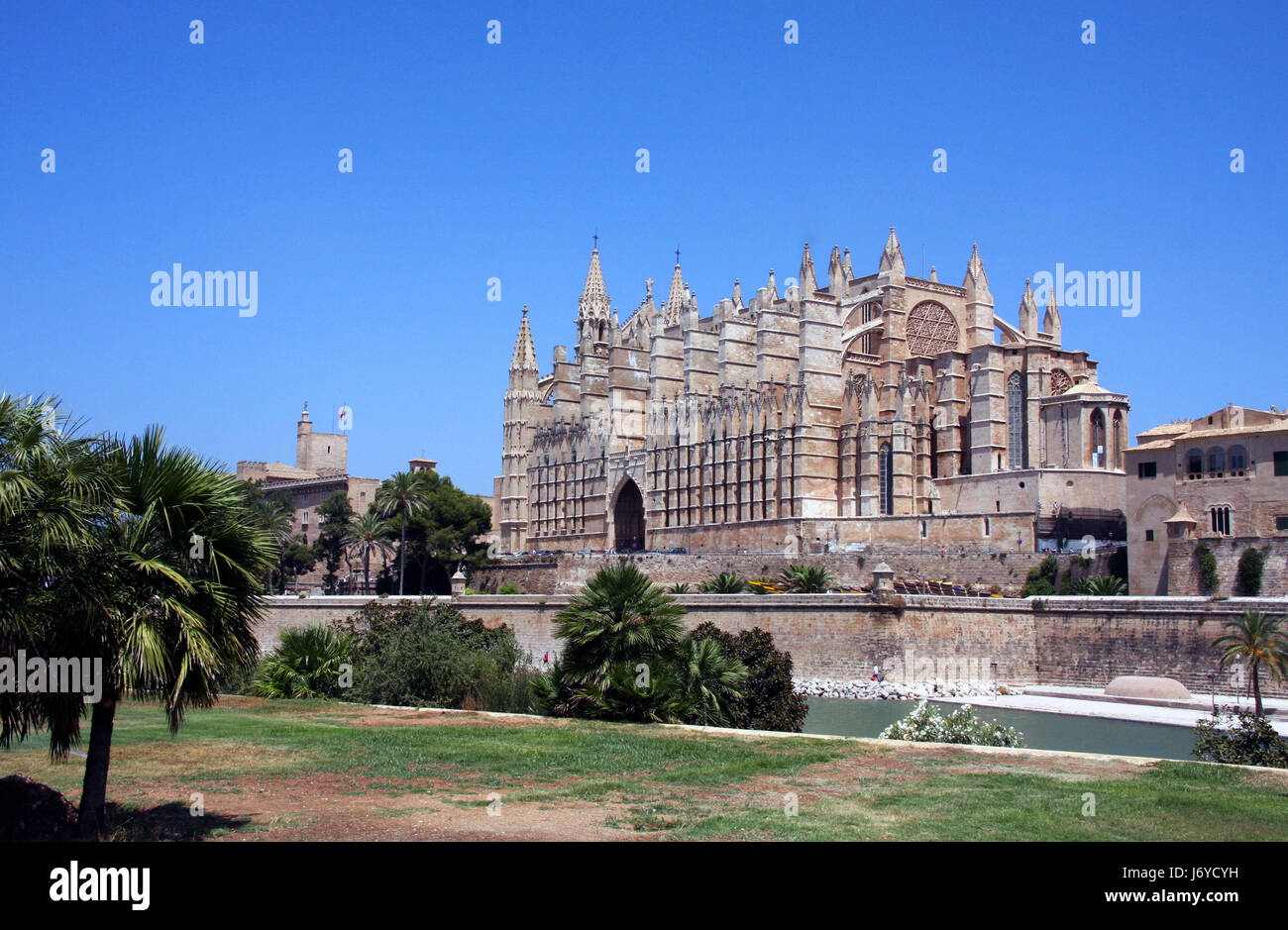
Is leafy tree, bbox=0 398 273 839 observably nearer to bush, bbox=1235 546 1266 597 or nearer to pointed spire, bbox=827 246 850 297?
bush, bbox=1235 546 1266 597

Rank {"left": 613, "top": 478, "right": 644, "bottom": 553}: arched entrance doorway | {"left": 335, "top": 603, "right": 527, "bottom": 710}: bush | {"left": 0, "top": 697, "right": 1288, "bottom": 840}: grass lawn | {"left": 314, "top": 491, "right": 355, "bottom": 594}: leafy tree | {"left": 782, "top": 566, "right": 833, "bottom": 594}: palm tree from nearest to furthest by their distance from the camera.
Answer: {"left": 0, "top": 697, "right": 1288, "bottom": 840}: grass lawn
{"left": 335, "top": 603, "right": 527, "bottom": 710}: bush
{"left": 782, "top": 566, "right": 833, "bottom": 594}: palm tree
{"left": 613, "top": 478, "right": 644, "bottom": 553}: arched entrance doorway
{"left": 314, "top": 491, "right": 355, "bottom": 594}: leafy tree

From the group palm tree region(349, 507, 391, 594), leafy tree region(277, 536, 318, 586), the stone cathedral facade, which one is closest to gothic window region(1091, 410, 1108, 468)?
the stone cathedral facade

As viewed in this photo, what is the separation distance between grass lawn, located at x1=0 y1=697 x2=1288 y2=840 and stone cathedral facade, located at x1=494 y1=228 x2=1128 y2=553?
3017cm

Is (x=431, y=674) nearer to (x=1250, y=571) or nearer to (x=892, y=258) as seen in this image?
(x=1250, y=571)

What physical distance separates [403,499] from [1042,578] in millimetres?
32988

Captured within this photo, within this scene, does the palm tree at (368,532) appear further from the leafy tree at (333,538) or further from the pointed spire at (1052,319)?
the pointed spire at (1052,319)

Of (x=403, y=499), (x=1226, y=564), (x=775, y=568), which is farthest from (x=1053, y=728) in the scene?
(x=403, y=499)

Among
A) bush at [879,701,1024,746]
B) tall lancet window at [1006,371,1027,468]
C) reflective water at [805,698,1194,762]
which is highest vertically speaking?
tall lancet window at [1006,371,1027,468]

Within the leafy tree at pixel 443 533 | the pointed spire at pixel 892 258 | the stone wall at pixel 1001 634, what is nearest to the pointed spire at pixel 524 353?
the leafy tree at pixel 443 533

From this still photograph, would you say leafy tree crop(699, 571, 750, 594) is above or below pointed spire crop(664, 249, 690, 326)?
below

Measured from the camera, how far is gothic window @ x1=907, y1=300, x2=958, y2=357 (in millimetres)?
60219

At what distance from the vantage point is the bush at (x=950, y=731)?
61.5 feet

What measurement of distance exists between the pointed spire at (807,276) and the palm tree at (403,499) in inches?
861

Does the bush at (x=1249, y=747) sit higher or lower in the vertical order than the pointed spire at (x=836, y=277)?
lower
